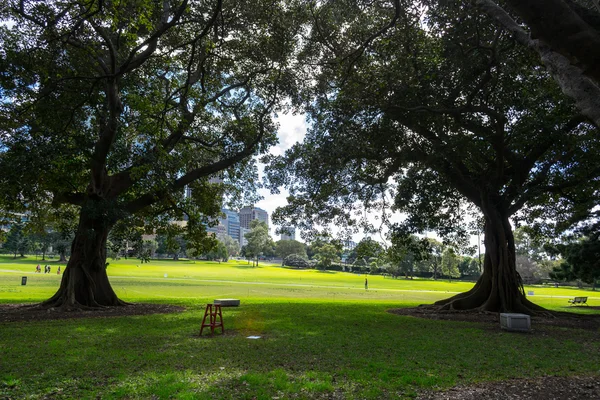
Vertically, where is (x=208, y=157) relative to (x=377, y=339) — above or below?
above

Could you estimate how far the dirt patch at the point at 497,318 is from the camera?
14211mm

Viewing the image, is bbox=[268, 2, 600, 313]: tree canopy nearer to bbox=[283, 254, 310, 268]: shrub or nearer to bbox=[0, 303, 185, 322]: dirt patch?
bbox=[0, 303, 185, 322]: dirt patch

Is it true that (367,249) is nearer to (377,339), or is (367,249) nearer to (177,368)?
(377,339)

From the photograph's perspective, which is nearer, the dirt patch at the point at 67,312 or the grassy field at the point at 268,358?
the grassy field at the point at 268,358

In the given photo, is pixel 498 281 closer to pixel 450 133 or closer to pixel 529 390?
pixel 450 133

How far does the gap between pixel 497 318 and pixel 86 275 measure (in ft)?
57.3

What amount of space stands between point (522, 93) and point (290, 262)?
11978cm

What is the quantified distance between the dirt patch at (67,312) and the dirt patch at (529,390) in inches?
498

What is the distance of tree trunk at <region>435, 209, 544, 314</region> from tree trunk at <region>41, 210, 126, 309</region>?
1596cm

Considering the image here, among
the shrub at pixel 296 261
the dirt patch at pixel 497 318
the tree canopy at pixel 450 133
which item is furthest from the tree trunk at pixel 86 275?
the shrub at pixel 296 261

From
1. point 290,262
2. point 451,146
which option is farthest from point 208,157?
point 290,262

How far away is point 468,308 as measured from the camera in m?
17.8

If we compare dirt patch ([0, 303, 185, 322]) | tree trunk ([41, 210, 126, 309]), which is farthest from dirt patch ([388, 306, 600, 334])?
tree trunk ([41, 210, 126, 309])

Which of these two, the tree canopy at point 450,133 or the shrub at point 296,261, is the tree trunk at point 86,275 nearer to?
the tree canopy at point 450,133
